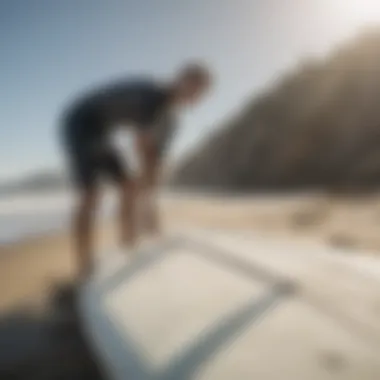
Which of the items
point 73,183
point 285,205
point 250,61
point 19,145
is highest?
point 250,61

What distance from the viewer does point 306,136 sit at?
1320mm

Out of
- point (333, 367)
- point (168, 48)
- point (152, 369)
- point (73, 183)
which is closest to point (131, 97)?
point (168, 48)

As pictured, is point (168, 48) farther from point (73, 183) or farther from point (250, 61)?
point (73, 183)

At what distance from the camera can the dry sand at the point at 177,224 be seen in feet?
3.89

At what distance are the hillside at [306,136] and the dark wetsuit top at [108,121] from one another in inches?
4.9

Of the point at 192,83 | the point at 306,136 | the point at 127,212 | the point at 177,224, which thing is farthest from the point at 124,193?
the point at 306,136

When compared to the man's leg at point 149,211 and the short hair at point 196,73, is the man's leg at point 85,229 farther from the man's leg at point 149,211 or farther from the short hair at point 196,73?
the short hair at point 196,73

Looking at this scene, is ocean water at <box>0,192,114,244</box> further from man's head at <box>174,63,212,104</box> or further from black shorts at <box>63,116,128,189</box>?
man's head at <box>174,63,212,104</box>

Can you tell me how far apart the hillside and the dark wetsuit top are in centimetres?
12

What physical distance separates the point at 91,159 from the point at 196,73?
33 cm

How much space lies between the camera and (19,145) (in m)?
1.24

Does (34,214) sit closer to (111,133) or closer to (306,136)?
(111,133)

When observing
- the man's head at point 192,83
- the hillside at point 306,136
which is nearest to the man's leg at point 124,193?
the hillside at point 306,136

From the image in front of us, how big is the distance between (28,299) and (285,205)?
674 millimetres
